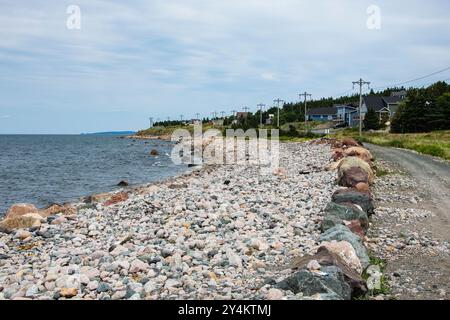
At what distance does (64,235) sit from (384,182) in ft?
49.3

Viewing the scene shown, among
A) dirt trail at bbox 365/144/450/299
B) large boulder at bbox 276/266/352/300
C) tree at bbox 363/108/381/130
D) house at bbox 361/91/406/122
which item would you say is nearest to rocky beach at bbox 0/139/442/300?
large boulder at bbox 276/266/352/300

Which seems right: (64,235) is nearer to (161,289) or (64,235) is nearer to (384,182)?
(161,289)

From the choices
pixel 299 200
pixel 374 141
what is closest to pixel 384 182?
pixel 299 200

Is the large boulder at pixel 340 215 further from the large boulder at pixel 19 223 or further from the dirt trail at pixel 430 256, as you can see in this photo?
the large boulder at pixel 19 223

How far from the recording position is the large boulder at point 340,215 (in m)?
11.5

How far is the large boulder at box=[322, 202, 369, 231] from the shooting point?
1152 centimetres

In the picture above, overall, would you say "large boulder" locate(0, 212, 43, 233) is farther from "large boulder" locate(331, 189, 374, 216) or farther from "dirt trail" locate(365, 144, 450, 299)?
"dirt trail" locate(365, 144, 450, 299)

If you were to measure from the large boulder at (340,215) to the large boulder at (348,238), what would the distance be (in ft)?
2.43

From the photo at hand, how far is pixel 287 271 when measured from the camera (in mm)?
8625

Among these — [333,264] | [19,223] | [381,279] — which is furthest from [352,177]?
[19,223]

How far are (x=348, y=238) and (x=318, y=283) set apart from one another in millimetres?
2954

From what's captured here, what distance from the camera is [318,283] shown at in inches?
279

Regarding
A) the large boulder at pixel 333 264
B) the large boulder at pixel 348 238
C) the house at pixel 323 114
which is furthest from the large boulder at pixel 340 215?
the house at pixel 323 114
